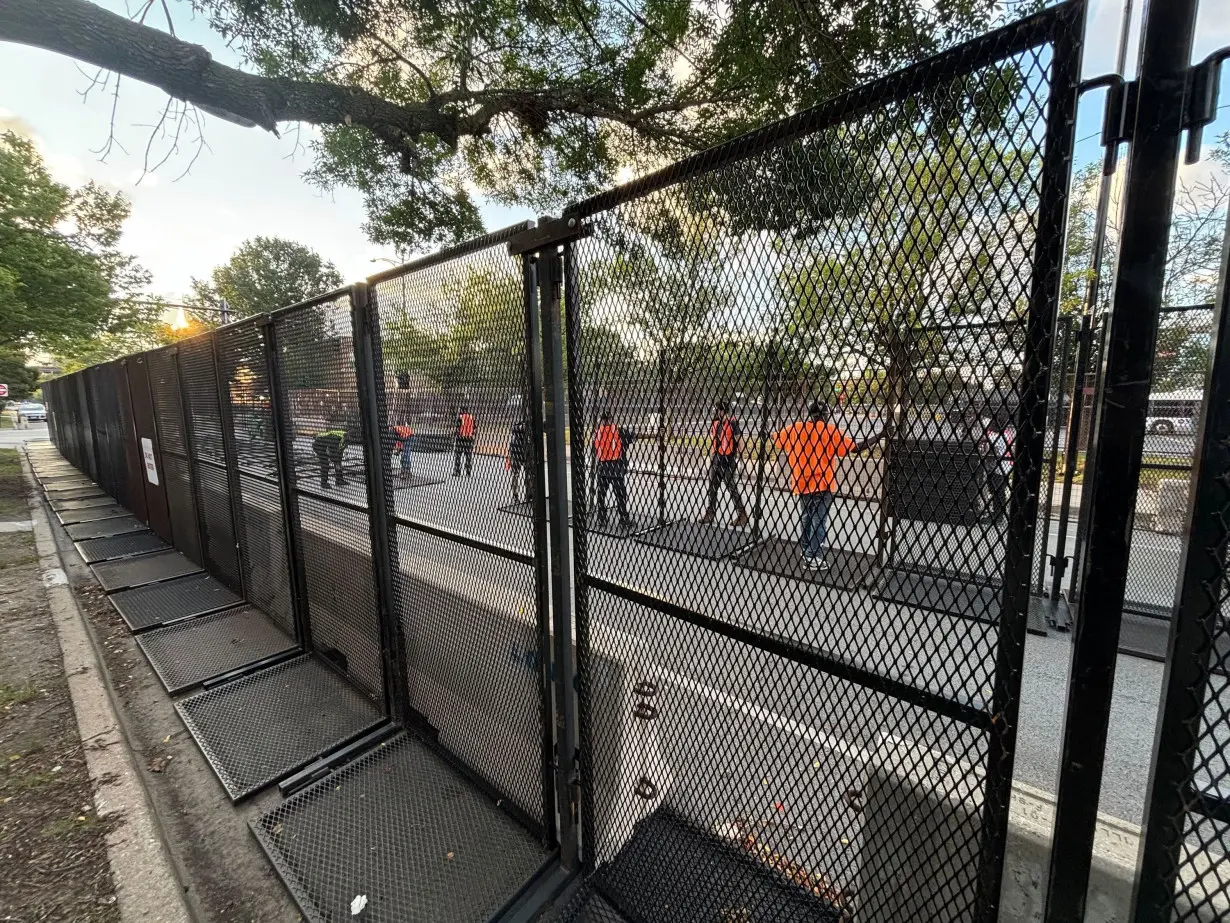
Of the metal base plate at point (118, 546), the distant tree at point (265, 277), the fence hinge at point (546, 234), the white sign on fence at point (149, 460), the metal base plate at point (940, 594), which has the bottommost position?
the metal base plate at point (118, 546)

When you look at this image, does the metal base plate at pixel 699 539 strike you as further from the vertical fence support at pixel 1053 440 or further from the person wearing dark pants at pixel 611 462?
the vertical fence support at pixel 1053 440

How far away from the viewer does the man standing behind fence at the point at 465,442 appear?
2281mm

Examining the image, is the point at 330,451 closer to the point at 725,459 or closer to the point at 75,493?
the point at 725,459

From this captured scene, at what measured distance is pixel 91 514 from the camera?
876 centimetres

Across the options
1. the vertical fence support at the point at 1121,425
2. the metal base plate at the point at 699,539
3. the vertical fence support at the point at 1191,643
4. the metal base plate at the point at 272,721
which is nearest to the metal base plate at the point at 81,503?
the metal base plate at the point at 272,721

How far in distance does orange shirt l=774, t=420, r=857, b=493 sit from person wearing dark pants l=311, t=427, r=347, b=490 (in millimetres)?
2793

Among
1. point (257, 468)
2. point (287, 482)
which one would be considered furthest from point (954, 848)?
point (257, 468)

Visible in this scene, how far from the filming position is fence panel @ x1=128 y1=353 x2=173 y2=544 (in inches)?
253

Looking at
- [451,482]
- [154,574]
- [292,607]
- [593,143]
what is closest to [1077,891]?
[451,482]

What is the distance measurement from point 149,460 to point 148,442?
1.01ft

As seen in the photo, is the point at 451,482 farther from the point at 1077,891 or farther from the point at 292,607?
the point at 292,607

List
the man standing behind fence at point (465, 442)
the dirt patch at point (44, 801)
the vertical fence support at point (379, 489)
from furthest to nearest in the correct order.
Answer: the vertical fence support at point (379, 489), the man standing behind fence at point (465, 442), the dirt patch at point (44, 801)

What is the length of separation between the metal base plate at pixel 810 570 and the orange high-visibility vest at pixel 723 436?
10.4 inches

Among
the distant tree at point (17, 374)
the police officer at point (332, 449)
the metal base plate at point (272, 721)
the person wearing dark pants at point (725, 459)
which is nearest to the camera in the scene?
the person wearing dark pants at point (725, 459)
